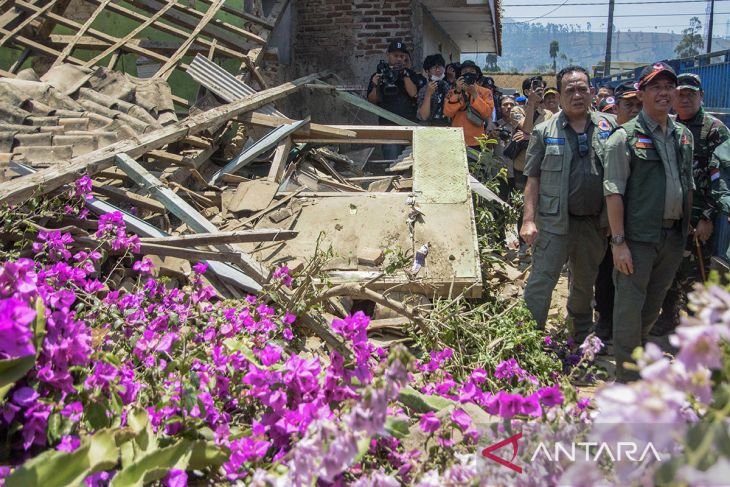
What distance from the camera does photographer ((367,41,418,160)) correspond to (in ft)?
26.6

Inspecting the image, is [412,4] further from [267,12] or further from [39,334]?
[39,334]

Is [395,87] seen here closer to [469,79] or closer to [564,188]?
[469,79]

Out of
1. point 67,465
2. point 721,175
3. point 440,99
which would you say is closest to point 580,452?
point 67,465

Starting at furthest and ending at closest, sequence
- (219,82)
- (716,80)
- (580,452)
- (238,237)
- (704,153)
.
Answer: (716,80) → (219,82) → (704,153) → (238,237) → (580,452)

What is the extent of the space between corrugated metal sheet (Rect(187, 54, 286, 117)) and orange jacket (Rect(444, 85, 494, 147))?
6.13ft

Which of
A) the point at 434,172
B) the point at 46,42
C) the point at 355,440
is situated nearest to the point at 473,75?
the point at 434,172

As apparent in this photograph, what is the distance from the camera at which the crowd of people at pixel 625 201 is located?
381 cm

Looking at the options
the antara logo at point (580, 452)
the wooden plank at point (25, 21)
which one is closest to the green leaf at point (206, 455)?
the antara logo at point (580, 452)

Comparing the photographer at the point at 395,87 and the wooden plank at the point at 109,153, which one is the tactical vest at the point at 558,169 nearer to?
the wooden plank at the point at 109,153

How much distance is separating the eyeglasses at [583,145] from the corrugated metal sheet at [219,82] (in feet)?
11.2

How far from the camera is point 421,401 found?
2.29 meters

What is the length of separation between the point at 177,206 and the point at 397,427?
286 centimetres

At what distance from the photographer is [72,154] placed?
4.75 metres

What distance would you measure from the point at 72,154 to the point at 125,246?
4.87 feet
